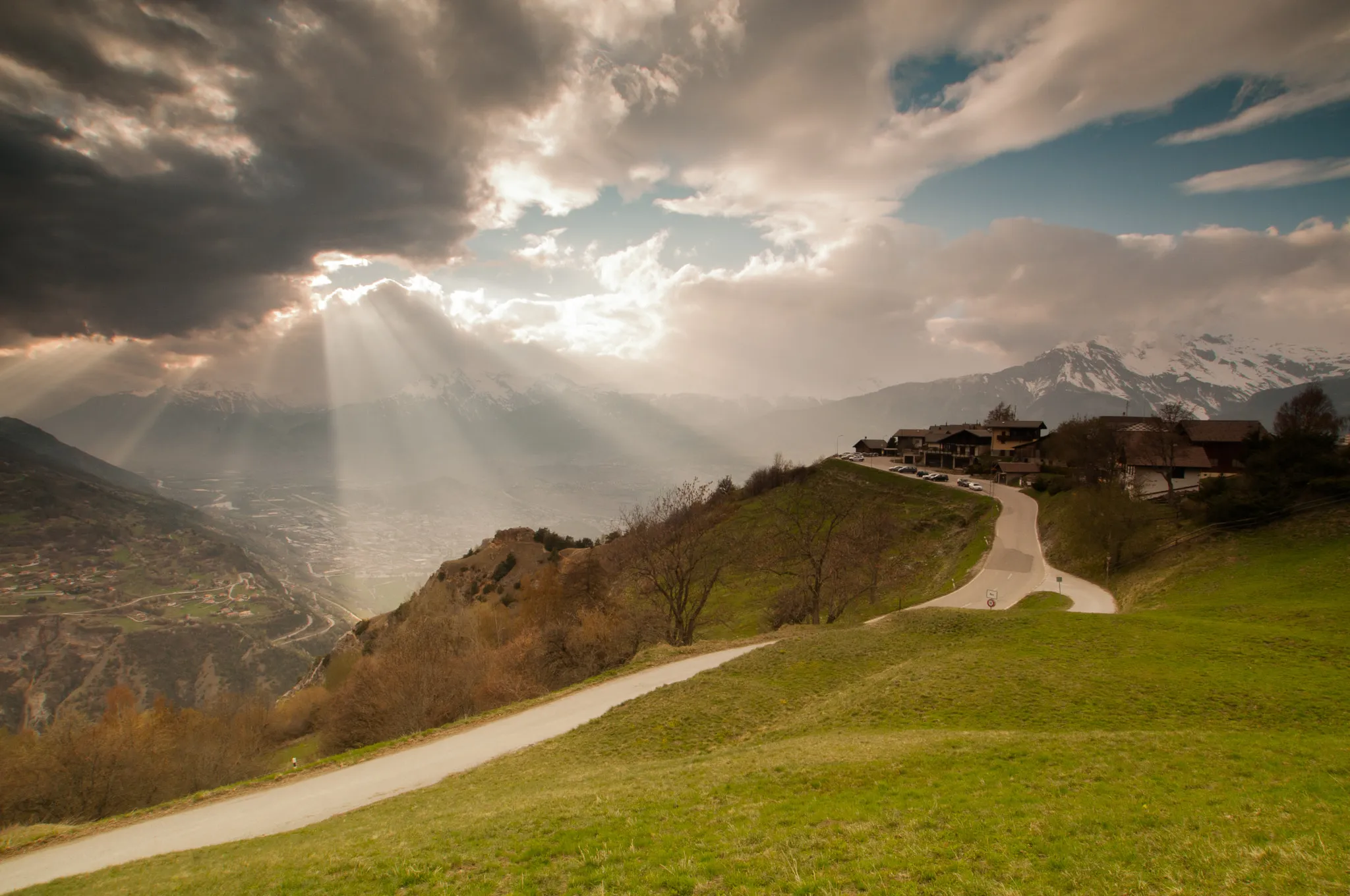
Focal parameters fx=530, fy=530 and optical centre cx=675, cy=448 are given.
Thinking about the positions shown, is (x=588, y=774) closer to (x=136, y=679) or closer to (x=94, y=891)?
(x=94, y=891)

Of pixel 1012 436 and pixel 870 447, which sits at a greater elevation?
pixel 870 447

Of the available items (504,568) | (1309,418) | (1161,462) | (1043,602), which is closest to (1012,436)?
(1161,462)

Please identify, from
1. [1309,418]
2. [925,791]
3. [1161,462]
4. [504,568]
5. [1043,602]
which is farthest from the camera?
[504,568]

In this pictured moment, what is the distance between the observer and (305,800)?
2069 centimetres

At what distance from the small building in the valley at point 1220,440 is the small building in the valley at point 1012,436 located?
1389 inches

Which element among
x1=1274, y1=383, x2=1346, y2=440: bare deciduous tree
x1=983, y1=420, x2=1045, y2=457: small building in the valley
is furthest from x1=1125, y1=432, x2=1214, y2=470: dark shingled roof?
x1=983, y1=420, x2=1045, y2=457: small building in the valley

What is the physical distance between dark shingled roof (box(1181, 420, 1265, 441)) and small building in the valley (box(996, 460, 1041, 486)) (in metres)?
19.5

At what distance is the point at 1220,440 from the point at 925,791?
88923 millimetres

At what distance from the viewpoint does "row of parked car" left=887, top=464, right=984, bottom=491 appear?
278ft

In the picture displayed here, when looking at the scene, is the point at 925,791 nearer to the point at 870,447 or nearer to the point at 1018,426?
the point at 1018,426

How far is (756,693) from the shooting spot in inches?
1024

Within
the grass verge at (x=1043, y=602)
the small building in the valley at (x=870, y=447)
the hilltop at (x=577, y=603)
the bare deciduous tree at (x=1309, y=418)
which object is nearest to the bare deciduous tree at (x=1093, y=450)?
the hilltop at (x=577, y=603)

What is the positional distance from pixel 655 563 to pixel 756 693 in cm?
2469

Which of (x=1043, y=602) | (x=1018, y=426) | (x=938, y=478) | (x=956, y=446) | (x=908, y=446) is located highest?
(x=908, y=446)
